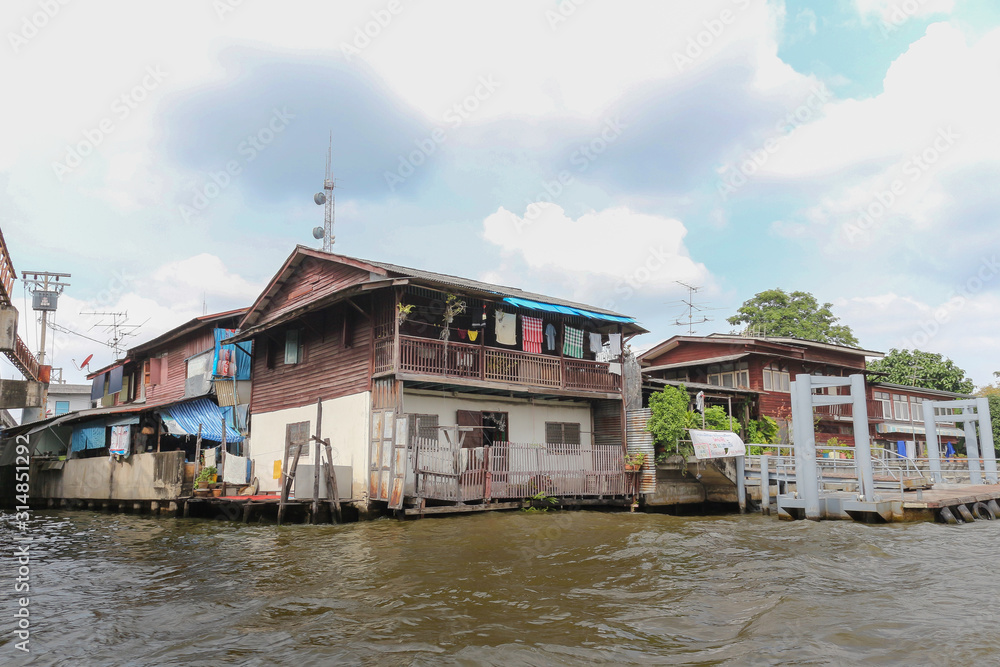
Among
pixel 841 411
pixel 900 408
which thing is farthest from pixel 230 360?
pixel 900 408

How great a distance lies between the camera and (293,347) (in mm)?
20453

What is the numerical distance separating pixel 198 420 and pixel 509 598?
60.4ft

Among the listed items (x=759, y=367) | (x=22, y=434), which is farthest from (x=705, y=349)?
(x=22, y=434)

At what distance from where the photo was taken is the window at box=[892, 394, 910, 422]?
116 ft

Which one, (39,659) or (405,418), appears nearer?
(39,659)

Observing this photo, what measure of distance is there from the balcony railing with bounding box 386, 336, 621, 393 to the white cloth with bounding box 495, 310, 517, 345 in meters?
0.70

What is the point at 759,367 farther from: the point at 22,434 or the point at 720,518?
the point at 22,434

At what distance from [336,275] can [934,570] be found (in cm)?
1529

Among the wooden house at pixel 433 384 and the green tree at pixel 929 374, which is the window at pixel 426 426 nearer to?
the wooden house at pixel 433 384

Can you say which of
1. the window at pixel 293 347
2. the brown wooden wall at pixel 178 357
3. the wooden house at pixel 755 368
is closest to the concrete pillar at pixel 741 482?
the wooden house at pixel 755 368

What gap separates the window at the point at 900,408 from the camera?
35.4 metres

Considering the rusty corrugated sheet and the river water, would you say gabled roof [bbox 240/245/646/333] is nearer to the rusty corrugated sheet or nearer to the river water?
the rusty corrugated sheet

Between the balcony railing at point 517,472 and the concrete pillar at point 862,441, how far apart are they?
18.8ft

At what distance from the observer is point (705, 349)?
98.9 feet
